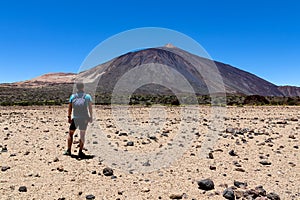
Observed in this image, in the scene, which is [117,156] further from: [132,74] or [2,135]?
[132,74]

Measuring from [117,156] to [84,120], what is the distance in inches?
54.5

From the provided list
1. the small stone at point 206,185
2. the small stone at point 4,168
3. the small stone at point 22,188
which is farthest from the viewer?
the small stone at point 4,168

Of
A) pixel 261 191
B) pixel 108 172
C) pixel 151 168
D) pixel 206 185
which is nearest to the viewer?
pixel 261 191

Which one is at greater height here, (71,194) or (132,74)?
(132,74)

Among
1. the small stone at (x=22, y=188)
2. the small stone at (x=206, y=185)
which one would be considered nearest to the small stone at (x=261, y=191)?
the small stone at (x=206, y=185)

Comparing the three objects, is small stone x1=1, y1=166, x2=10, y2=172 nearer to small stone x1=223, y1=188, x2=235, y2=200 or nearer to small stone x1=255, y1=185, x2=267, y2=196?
small stone x1=223, y1=188, x2=235, y2=200

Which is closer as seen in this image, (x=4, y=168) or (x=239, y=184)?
(x=239, y=184)

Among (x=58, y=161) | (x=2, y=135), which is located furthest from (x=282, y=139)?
(x=2, y=135)

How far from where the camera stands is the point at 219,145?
1075 centimetres

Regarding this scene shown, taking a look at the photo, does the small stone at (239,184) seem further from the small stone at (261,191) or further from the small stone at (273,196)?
the small stone at (273,196)

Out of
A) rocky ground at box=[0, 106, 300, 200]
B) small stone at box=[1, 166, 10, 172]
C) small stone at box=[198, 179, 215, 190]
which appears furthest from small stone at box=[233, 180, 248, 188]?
small stone at box=[1, 166, 10, 172]

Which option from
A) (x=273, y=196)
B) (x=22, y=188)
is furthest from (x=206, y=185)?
(x=22, y=188)

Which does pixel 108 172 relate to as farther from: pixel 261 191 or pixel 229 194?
pixel 261 191

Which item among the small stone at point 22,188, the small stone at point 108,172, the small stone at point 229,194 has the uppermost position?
the small stone at point 108,172
